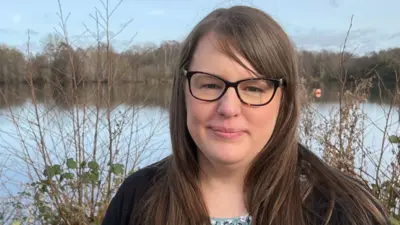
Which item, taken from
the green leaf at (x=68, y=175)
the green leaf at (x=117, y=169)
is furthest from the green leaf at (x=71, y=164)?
the green leaf at (x=117, y=169)

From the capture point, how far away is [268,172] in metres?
1.33

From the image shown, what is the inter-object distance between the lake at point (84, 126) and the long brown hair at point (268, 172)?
2521 mm

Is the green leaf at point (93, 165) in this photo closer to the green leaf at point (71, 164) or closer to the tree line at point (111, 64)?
the green leaf at point (71, 164)

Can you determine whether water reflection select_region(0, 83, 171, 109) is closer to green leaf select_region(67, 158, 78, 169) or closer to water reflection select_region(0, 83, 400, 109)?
water reflection select_region(0, 83, 400, 109)

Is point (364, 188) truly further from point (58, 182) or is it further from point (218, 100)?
point (58, 182)

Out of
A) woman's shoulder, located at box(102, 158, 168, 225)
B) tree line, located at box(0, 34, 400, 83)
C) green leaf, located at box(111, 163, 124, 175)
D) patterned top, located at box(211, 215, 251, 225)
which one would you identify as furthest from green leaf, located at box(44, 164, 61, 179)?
patterned top, located at box(211, 215, 251, 225)

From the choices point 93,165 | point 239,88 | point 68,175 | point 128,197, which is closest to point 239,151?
point 239,88

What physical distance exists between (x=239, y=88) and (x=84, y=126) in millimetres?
3183

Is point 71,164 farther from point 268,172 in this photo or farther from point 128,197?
point 268,172

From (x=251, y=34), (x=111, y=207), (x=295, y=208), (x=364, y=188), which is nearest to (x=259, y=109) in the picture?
(x=251, y=34)

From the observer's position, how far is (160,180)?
1.45 metres

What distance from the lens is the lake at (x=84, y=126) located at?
13.1 ft

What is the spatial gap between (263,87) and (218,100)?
0.15 m

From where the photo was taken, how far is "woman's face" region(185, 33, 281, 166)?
1166 millimetres
